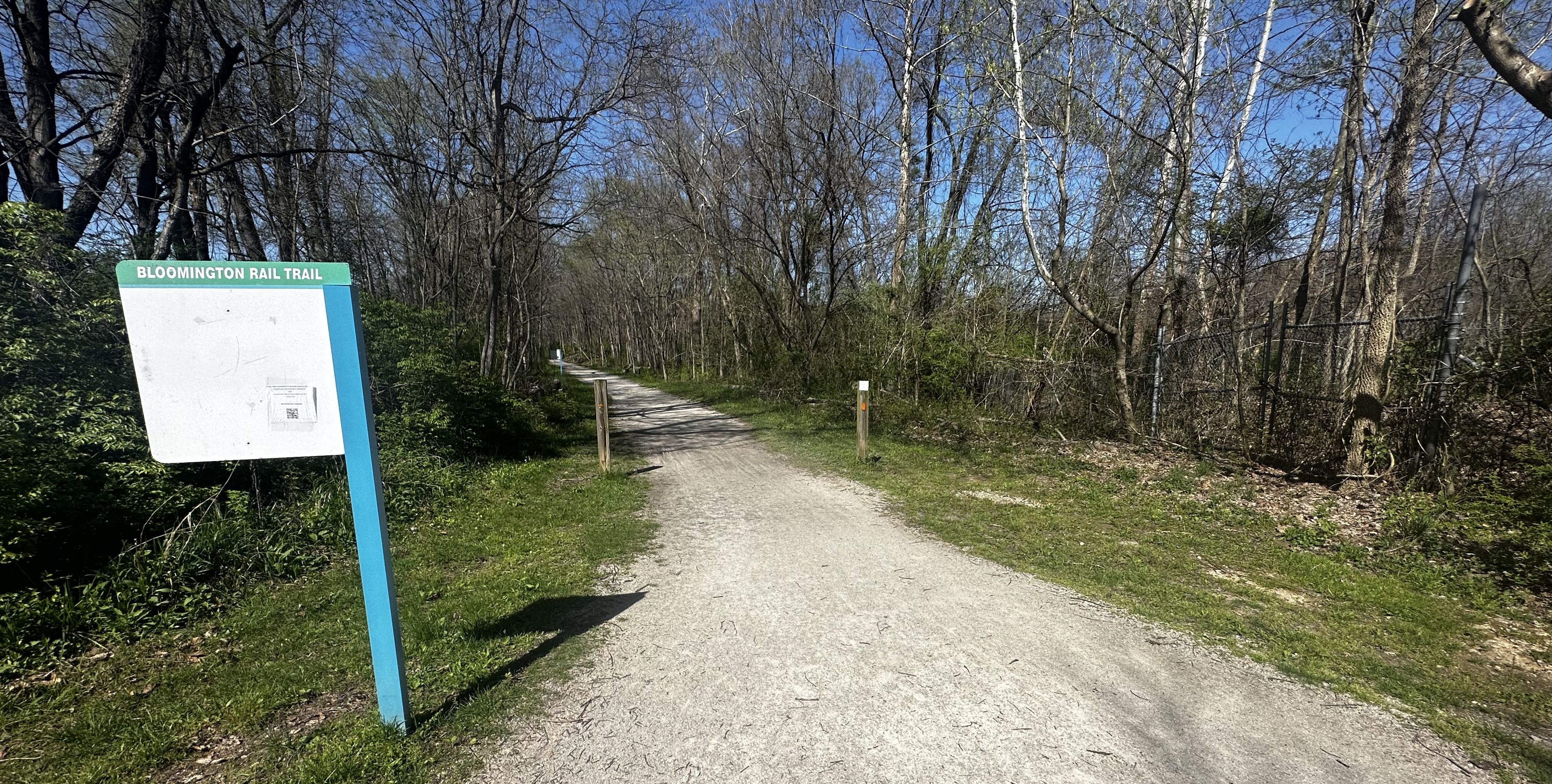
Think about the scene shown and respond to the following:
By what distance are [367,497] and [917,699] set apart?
292cm

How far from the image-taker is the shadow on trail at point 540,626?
328 cm

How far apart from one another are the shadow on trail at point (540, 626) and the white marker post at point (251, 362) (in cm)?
92

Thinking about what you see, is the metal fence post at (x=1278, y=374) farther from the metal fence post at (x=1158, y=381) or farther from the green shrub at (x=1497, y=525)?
the green shrub at (x=1497, y=525)

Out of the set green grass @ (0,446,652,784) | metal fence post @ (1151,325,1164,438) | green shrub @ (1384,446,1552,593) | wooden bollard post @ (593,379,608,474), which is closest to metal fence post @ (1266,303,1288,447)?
metal fence post @ (1151,325,1164,438)

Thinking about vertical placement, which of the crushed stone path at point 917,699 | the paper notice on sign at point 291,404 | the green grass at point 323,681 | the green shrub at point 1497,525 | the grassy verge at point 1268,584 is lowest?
the grassy verge at point 1268,584

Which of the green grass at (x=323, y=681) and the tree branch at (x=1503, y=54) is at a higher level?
the tree branch at (x=1503, y=54)

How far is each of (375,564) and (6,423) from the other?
330cm

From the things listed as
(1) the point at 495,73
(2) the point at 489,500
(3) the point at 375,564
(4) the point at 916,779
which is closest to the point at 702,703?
(4) the point at 916,779

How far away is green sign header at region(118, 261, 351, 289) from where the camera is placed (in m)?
2.33

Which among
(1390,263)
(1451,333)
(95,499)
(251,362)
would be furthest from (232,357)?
(1390,263)

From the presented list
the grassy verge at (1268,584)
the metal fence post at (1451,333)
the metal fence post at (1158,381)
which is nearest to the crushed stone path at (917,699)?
the grassy verge at (1268,584)

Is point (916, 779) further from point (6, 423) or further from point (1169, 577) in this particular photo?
point (6, 423)

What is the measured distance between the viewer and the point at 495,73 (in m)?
12.4

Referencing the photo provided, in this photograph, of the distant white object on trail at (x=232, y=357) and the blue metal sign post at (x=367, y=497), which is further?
the blue metal sign post at (x=367, y=497)
